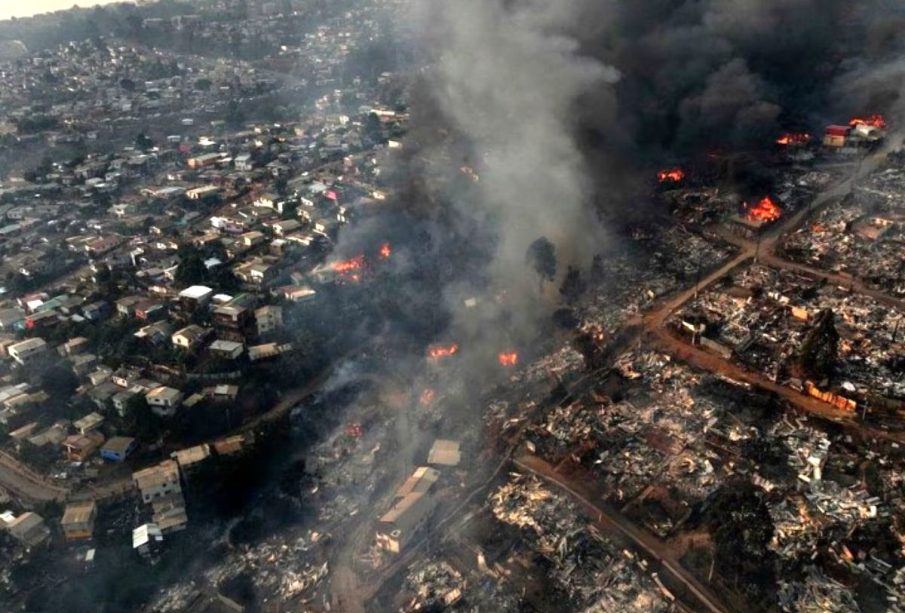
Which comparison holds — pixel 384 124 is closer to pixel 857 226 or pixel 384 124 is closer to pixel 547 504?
pixel 857 226

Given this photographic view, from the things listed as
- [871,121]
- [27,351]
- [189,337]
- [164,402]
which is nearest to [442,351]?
[164,402]

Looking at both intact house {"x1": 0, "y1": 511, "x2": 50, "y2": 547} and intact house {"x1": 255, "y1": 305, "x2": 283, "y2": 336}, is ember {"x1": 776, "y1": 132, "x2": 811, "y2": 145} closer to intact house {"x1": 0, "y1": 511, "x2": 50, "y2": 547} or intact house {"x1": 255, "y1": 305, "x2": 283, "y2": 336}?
intact house {"x1": 255, "y1": 305, "x2": 283, "y2": 336}

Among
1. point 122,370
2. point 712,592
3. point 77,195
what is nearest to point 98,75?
point 77,195

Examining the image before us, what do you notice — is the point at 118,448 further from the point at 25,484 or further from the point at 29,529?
the point at 29,529

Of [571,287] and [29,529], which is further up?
[29,529]

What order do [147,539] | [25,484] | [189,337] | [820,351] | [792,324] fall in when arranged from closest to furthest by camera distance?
[147,539] → [25,484] → [820,351] → [792,324] → [189,337]

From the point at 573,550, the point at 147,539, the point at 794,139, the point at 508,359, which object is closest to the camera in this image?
the point at 573,550

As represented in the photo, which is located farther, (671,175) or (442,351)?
(671,175)

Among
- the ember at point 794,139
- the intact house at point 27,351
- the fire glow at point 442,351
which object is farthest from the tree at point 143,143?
the ember at point 794,139
